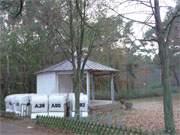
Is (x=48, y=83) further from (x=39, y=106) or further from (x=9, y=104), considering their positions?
(x=39, y=106)

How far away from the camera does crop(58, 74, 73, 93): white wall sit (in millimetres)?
29081

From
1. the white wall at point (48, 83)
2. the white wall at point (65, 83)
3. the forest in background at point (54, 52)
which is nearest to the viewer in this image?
the forest in background at point (54, 52)

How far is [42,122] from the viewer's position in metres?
17.4

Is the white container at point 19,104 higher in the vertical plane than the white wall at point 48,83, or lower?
lower

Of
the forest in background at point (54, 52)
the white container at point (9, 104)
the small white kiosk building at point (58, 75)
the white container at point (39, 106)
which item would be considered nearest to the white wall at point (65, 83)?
the small white kiosk building at point (58, 75)

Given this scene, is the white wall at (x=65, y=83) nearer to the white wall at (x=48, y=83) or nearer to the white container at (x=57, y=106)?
the white wall at (x=48, y=83)

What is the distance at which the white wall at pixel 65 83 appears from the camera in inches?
1145

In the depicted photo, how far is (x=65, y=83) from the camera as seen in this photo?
29.5m

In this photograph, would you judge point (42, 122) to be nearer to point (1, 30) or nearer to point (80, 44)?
point (80, 44)

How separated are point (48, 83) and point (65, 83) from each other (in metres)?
2.33

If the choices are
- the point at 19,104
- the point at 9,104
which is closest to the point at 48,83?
the point at 9,104

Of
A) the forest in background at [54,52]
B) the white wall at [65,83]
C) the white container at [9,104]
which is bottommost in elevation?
the white container at [9,104]

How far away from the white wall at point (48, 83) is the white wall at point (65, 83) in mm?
1436

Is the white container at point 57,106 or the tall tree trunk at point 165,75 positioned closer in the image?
the tall tree trunk at point 165,75
